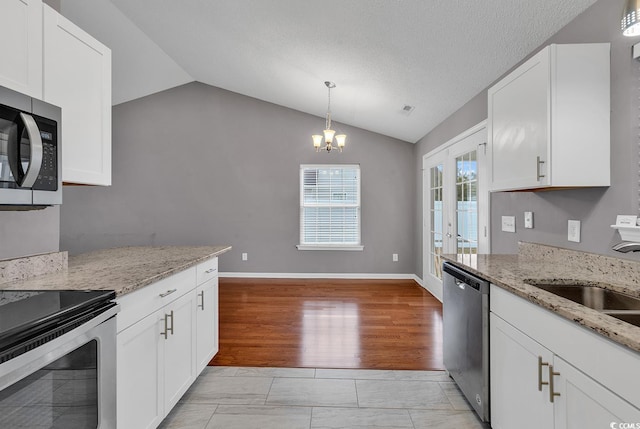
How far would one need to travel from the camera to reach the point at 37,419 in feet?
3.14

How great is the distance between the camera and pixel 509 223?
2707 millimetres

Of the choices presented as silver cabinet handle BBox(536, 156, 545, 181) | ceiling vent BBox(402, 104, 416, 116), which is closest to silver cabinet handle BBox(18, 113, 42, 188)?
silver cabinet handle BBox(536, 156, 545, 181)

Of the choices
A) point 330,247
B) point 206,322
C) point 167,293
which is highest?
point 167,293

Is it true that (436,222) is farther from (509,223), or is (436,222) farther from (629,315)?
(629,315)

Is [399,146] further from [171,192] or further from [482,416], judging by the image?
[482,416]

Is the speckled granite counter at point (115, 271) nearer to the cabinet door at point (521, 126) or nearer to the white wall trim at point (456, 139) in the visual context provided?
the cabinet door at point (521, 126)

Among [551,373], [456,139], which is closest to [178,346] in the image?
[551,373]

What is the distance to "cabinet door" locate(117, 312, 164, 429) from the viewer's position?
4.47 ft

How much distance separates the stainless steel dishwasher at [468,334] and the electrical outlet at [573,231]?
66 cm

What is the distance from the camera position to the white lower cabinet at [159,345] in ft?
4.58

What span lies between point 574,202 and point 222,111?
522 cm

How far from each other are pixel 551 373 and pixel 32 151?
6.99 feet

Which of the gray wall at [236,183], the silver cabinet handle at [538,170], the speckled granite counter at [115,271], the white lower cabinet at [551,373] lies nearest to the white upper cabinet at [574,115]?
the silver cabinet handle at [538,170]

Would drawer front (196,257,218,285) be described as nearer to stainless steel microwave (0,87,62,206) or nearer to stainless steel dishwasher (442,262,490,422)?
stainless steel microwave (0,87,62,206)
